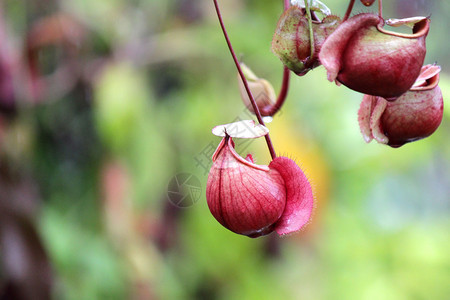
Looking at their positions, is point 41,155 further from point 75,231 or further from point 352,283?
point 352,283

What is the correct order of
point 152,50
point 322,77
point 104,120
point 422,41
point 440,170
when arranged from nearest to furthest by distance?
point 422,41 < point 104,120 < point 152,50 < point 322,77 < point 440,170

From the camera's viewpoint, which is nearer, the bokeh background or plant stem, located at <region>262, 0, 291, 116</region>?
plant stem, located at <region>262, 0, 291, 116</region>

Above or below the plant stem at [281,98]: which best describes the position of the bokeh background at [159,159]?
below

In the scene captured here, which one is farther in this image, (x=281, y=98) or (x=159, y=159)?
(x=159, y=159)

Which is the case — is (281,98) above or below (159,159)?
above

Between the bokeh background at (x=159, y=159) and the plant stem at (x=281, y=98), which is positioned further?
the bokeh background at (x=159, y=159)

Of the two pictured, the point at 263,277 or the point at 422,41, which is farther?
the point at 263,277

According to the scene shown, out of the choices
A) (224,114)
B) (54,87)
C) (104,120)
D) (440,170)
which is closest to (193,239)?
(224,114)

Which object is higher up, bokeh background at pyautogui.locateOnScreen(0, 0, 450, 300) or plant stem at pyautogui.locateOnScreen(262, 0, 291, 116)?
plant stem at pyautogui.locateOnScreen(262, 0, 291, 116)
